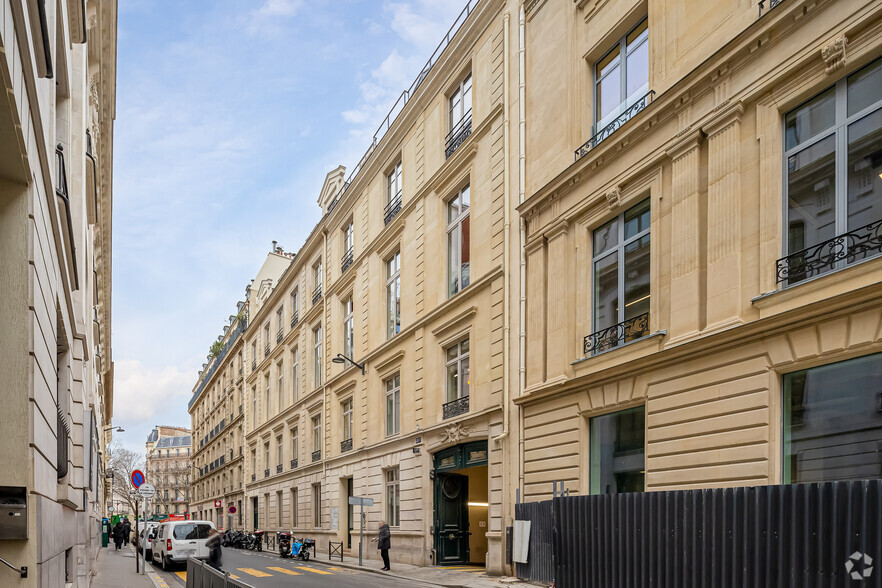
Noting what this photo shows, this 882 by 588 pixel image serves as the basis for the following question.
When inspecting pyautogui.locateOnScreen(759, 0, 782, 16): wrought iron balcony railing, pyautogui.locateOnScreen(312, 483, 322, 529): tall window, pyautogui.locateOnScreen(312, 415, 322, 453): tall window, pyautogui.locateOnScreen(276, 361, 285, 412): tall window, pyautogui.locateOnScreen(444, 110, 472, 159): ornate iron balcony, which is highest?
pyautogui.locateOnScreen(444, 110, 472, 159): ornate iron balcony

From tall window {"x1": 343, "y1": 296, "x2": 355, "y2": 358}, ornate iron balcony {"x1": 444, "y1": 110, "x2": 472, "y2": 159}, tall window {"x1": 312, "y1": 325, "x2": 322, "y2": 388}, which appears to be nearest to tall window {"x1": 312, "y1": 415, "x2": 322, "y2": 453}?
tall window {"x1": 312, "y1": 325, "x2": 322, "y2": 388}

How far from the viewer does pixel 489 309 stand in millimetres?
21125

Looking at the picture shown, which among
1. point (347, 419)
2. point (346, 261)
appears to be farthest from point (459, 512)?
point (346, 261)

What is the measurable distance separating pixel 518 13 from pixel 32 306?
56.5ft

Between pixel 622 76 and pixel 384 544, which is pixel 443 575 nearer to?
pixel 384 544

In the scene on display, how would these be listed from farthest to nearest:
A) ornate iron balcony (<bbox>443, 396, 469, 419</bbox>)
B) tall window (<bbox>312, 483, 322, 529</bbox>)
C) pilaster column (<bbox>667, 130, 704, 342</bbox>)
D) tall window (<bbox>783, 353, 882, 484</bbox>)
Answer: tall window (<bbox>312, 483, 322, 529</bbox>)
ornate iron balcony (<bbox>443, 396, 469, 419</bbox>)
pilaster column (<bbox>667, 130, 704, 342</bbox>)
tall window (<bbox>783, 353, 882, 484</bbox>)

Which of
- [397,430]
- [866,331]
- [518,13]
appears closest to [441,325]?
[397,430]

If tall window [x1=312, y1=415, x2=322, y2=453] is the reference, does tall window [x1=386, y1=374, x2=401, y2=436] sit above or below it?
above

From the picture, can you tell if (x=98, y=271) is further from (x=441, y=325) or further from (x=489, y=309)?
(x=489, y=309)

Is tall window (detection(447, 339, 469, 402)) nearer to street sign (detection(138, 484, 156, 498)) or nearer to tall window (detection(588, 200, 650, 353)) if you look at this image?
tall window (detection(588, 200, 650, 353))

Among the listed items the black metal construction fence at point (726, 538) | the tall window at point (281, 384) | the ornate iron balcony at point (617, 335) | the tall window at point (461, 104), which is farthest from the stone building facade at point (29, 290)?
the tall window at point (281, 384)

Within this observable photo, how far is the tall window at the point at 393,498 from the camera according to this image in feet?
87.4

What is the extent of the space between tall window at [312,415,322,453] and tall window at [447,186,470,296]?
15.5 meters

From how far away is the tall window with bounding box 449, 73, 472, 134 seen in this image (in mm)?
23867
